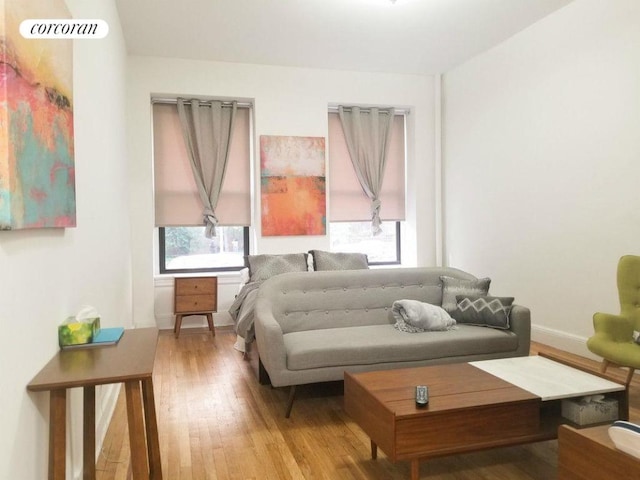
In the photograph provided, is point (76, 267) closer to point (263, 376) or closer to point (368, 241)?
point (263, 376)

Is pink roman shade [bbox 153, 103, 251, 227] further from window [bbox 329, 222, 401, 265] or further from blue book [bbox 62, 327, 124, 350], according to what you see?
blue book [bbox 62, 327, 124, 350]

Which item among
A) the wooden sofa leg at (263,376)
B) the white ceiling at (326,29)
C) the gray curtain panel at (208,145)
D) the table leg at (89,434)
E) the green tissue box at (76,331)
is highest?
the white ceiling at (326,29)

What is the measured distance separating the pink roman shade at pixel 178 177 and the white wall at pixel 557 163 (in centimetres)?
293

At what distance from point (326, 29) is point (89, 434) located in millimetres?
4354

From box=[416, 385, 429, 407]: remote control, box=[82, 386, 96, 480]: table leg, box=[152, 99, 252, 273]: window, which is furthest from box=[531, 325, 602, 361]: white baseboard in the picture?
box=[82, 386, 96, 480]: table leg

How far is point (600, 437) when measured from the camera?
1.74m

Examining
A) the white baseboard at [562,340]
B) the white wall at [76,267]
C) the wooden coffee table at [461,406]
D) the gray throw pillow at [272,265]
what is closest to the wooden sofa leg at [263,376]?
the white wall at [76,267]

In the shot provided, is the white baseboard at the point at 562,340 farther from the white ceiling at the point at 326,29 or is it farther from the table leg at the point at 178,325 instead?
the table leg at the point at 178,325

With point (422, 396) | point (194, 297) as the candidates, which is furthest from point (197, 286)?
point (422, 396)

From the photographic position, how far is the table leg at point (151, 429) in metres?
2.14

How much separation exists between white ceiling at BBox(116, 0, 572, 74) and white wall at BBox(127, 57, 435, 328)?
18 cm

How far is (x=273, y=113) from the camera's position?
6.16 meters

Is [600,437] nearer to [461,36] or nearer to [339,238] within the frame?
[461,36]

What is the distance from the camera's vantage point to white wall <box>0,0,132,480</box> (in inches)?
58.3
